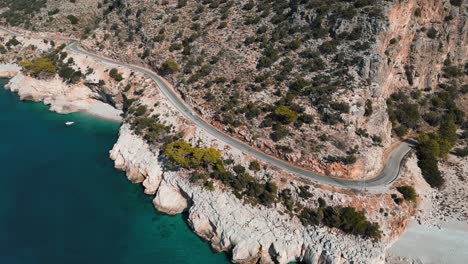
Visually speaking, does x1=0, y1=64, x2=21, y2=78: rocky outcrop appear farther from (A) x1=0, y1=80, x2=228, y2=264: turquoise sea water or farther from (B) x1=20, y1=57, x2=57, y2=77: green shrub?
(A) x1=0, y1=80, x2=228, y2=264: turquoise sea water

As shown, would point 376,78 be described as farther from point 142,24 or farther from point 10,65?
point 10,65

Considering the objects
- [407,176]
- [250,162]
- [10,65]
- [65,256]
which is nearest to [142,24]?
[10,65]

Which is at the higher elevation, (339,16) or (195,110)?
(339,16)

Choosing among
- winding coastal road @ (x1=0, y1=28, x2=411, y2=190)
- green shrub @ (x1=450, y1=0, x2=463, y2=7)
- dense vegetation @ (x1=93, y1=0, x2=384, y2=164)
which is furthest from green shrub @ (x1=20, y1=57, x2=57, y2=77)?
green shrub @ (x1=450, y1=0, x2=463, y2=7)

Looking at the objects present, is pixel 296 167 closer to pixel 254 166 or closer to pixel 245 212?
pixel 254 166

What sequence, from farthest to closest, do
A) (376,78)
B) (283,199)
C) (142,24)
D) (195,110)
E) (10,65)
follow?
(10,65), (142,24), (195,110), (376,78), (283,199)

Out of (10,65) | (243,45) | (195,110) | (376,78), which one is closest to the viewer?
(376,78)

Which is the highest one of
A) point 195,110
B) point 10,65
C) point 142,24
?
point 142,24
